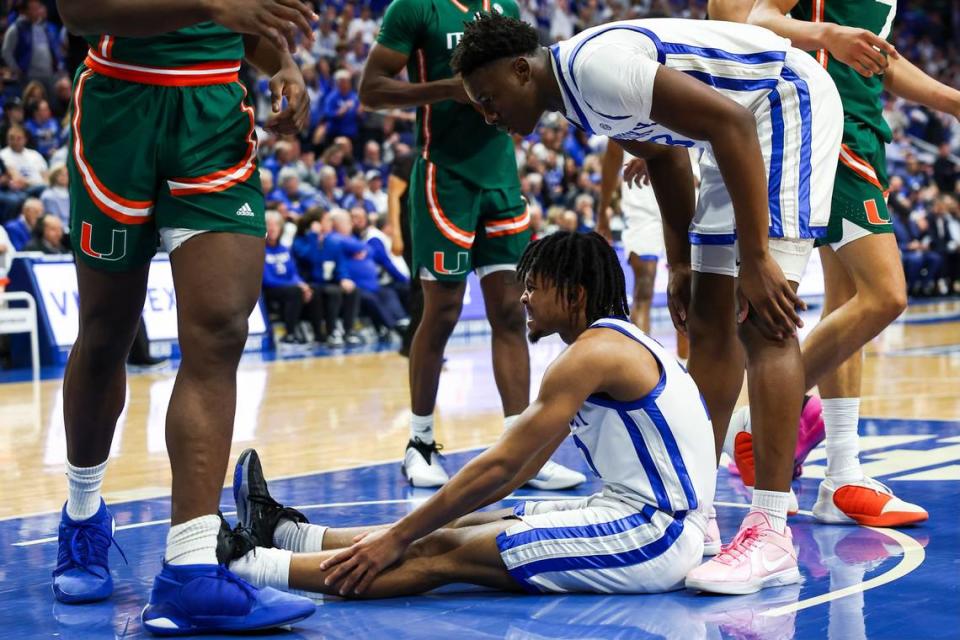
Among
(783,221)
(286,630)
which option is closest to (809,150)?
(783,221)

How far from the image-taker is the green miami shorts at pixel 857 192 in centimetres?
396

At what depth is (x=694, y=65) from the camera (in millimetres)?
3268

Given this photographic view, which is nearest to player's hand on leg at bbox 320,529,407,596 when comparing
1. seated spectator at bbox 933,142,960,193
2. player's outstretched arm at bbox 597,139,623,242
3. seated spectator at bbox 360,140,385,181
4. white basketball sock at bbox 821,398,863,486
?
white basketball sock at bbox 821,398,863,486

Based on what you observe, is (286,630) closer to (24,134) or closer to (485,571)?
(485,571)

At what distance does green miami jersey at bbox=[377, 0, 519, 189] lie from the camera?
16.7ft

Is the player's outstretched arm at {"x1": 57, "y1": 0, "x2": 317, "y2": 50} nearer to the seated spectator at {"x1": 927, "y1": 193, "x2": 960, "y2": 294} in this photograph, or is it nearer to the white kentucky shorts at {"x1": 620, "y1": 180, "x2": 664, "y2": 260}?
the white kentucky shorts at {"x1": 620, "y1": 180, "x2": 664, "y2": 260}

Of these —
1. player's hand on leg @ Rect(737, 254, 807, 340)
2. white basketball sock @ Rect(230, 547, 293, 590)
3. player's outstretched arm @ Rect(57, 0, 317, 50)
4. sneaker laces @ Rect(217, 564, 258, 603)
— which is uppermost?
player's outstretched arm @ Rect(57, 0, 317, 50)

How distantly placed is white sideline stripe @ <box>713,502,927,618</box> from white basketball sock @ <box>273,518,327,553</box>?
3.84ft

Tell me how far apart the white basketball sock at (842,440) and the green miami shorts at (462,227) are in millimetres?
1433

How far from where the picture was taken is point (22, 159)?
485 inches

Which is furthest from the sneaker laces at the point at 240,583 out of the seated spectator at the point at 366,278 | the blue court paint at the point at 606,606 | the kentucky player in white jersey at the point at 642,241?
the seated spectator at the point at 366,278

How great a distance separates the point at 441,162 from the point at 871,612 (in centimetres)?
280

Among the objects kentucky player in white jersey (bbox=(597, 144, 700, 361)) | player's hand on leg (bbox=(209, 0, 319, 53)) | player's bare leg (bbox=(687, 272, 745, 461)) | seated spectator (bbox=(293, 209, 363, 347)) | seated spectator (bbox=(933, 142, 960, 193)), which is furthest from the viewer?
seated spectator (bbox=(933, 142, 960, 193))

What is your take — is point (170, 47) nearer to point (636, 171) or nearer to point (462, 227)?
point (636, 171)
